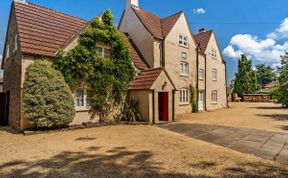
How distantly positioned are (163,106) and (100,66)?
5941 millimetres

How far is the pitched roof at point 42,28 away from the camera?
11562mm

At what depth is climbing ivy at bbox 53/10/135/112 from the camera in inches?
483

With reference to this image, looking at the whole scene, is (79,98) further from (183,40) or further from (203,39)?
(203,39)

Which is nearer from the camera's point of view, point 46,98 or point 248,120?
point 46,98

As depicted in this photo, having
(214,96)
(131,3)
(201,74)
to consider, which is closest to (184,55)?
(201,74)

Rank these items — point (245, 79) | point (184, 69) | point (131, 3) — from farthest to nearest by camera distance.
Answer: point (245, 79) → point (184, 69) → point (131, 3)

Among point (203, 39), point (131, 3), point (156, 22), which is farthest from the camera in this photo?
point (203, 39)

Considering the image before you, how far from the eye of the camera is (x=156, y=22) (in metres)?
21.0

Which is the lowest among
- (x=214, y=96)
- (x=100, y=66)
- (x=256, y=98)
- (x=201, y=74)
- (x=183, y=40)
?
(x=256, y=98)

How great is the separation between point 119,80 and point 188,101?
31.5ft

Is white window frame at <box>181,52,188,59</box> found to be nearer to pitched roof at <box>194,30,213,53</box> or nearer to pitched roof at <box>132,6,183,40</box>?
pitched roof at <box>132,6,183,40</box>

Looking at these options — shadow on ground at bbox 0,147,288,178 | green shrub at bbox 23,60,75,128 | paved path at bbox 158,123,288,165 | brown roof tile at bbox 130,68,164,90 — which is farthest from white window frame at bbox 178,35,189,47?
shadow on ground at bbox 0,147,288,178

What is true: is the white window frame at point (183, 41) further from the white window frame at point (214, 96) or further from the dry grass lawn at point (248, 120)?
the white window frame at point (214, 96)

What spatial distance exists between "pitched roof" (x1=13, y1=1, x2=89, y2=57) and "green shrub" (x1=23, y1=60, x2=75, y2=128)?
1235 millimetres
